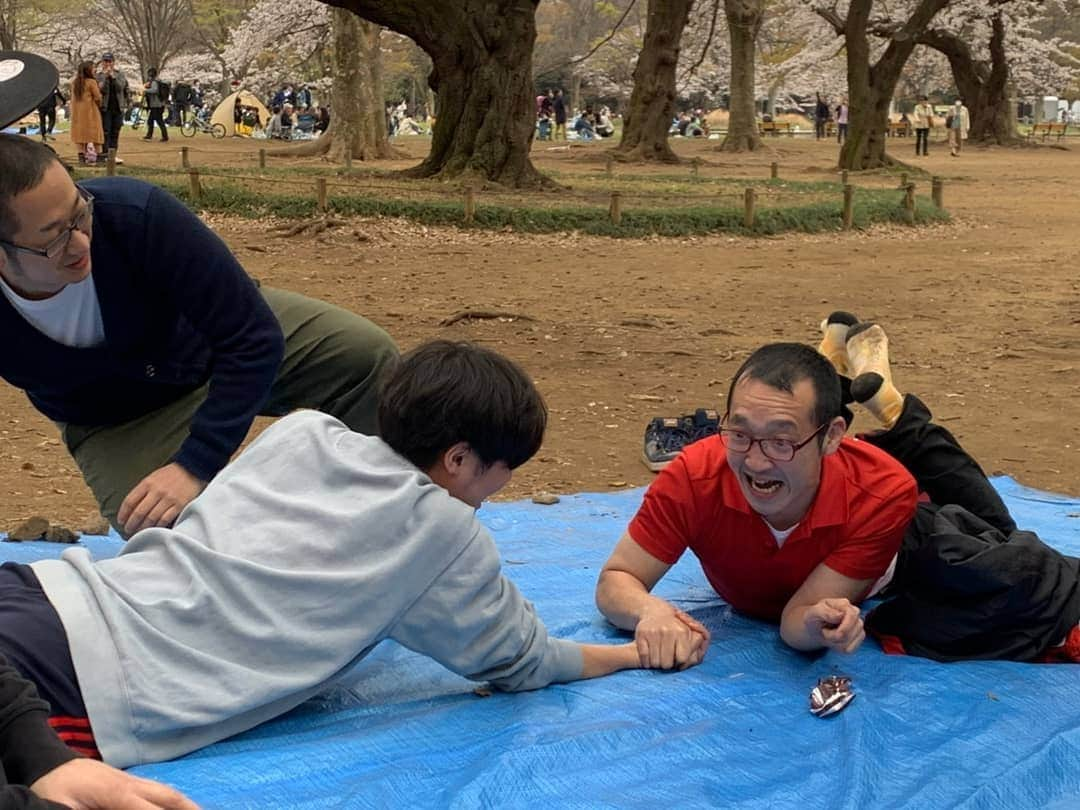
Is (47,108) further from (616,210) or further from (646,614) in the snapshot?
(616,210)

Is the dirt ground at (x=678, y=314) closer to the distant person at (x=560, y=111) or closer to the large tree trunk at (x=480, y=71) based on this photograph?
the large tree trunk at (x=480, y=71)

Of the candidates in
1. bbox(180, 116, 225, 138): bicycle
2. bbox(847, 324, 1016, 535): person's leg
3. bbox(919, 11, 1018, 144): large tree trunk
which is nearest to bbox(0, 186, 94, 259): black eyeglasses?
bbox(847, 324, 1016, 535): person's leg

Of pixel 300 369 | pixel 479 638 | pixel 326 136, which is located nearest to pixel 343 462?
pixel 479 638

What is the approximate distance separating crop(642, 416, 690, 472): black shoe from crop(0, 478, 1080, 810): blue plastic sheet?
2571 millimetres

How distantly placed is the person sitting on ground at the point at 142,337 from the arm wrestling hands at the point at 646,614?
0.88 metres

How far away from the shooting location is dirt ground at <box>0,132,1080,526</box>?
6.25 meters

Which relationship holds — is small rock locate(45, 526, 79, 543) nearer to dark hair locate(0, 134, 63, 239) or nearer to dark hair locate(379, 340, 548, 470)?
dark hair locate(0, 134, 63, 239)

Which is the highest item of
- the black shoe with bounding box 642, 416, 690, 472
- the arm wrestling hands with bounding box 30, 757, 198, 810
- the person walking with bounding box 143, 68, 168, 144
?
the person walking with bounding box 143, 68, 168, 144

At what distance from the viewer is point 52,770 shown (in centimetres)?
196

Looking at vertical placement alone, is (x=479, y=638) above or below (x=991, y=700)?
above

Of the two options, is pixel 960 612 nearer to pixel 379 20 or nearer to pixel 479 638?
pixel 479 638

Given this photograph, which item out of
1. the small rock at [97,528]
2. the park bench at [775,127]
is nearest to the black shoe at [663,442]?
the small rock at [97,528]

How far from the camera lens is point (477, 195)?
15445 millimetres

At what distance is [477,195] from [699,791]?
1330 cm
